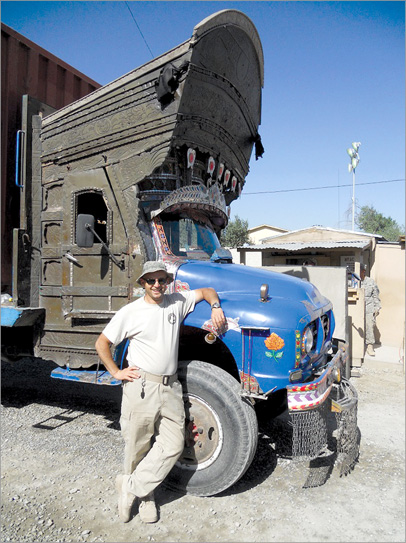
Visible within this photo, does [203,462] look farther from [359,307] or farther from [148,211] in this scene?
[359,307]

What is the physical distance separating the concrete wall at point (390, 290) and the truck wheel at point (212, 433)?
8.12 meters

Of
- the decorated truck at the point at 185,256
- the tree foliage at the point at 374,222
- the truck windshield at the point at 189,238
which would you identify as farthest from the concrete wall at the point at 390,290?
the tree foliage at the point at 374,222

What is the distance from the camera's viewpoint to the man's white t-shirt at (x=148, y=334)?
3.30m

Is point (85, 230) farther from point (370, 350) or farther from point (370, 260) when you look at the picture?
point (370, 260)

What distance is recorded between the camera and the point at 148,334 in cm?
330

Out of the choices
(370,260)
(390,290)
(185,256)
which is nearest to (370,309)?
(390,290)

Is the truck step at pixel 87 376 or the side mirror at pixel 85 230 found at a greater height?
the side mirror at pixel 85 230

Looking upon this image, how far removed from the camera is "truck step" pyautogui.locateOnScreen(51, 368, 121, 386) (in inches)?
166

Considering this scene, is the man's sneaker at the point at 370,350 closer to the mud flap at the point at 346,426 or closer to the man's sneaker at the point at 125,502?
the mud flap at the point at 346,426

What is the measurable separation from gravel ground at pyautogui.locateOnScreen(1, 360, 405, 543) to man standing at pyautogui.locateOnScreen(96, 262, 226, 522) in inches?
10.2

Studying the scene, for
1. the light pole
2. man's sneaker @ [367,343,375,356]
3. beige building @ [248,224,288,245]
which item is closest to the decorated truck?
man's sneaker @ [367,343,375,356]

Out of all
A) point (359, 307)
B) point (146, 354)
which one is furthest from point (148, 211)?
point (359, 307)

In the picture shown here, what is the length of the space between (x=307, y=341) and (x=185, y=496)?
1701 millimetres

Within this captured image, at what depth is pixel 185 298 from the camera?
11.8 ft
